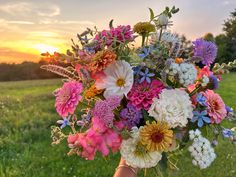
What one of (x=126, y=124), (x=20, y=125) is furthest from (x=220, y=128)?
(x=20, y=125)

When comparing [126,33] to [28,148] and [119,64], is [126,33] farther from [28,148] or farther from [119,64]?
[28,148]

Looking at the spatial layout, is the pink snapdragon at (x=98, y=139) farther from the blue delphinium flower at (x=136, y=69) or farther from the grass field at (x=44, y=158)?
the grass field at (x=44, y=158)

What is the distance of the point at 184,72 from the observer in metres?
2.55

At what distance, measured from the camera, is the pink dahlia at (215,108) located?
8.77 feet

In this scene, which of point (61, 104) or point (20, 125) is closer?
point (61, 104)

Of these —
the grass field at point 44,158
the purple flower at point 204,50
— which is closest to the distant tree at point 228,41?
the grass field at point 44,158

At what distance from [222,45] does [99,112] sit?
38992 mm

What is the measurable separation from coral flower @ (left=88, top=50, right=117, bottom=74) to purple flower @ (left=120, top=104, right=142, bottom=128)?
0.23 meters

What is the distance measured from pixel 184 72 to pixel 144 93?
0.21m

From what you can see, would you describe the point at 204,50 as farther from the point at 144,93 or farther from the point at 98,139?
the point at 98,139

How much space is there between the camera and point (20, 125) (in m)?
9.69

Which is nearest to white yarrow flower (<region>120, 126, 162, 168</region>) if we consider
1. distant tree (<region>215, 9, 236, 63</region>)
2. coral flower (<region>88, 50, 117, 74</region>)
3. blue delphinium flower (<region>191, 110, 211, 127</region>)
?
Result: blue delphinium flower (<region>191, 110, 211, 127</region>)

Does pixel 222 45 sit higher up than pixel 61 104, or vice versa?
pixel 61 104

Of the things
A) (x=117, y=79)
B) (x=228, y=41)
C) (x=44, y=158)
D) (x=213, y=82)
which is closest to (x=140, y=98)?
(x=117, y=79)
